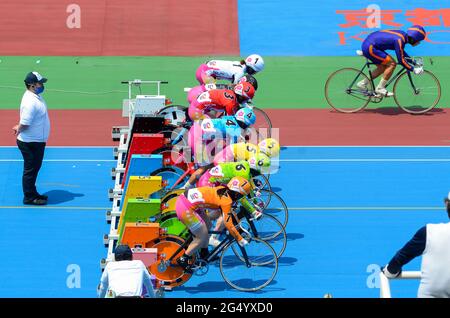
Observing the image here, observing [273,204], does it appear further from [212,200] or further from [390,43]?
[390,43]

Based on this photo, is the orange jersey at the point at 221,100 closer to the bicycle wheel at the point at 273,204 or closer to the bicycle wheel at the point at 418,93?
the bicycle wheel at the point at 273,204

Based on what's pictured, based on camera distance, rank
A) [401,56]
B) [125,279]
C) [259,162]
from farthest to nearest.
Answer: [401,56] → [259,162] → [125,279]

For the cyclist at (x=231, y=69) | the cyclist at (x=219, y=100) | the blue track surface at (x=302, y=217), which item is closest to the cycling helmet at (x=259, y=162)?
the blue track surface at (x=302, y=217)

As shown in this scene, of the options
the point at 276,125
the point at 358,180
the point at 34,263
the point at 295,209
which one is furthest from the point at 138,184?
the point at 276,125

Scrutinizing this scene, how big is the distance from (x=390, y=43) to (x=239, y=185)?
9352mm

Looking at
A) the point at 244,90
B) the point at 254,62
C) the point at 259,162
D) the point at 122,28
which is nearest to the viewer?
the point at 259,162

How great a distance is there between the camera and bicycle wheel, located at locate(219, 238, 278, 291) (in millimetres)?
13117

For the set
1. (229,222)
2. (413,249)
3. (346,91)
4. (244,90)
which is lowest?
(413,249)

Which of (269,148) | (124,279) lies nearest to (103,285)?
(124,279)

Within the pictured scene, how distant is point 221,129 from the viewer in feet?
50.7

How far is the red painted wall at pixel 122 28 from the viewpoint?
26.1 m
